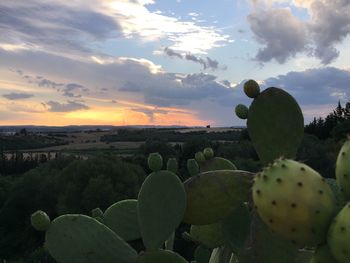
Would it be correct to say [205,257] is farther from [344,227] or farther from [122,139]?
[122,139]

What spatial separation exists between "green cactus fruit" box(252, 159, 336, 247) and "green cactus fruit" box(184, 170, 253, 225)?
722mm

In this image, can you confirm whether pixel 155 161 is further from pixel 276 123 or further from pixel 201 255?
pixel 201 255

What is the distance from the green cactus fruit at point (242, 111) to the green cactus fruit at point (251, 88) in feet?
0.18

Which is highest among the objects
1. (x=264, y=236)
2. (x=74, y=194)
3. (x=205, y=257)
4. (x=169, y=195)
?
(x=169, y=195)

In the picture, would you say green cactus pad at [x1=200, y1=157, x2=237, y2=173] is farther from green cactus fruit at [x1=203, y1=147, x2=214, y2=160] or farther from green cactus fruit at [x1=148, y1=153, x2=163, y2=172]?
green cactus fruit at [x1=148, y1=153, x2=163, y2=172]

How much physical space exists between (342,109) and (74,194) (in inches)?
1340

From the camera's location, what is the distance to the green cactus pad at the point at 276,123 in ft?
6.63

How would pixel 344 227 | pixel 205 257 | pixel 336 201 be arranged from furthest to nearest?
pixel 205 257, pixel 336 201, pixel 344 227

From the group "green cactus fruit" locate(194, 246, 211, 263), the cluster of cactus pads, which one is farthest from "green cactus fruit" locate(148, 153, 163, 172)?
"green cactus fruit" locate(194, 246, 211, 263)

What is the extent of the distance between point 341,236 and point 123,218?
139 cm

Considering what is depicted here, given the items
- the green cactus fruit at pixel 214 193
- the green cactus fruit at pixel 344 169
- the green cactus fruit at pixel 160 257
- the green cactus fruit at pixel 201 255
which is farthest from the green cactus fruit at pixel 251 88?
the green cactus fruit at pixel 201 255

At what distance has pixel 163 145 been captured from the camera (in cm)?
2805

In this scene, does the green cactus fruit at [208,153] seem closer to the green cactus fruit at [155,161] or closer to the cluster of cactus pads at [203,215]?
the cluster of cactus pads at [203,215]

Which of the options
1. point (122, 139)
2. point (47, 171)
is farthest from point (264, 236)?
point (122, 139)
